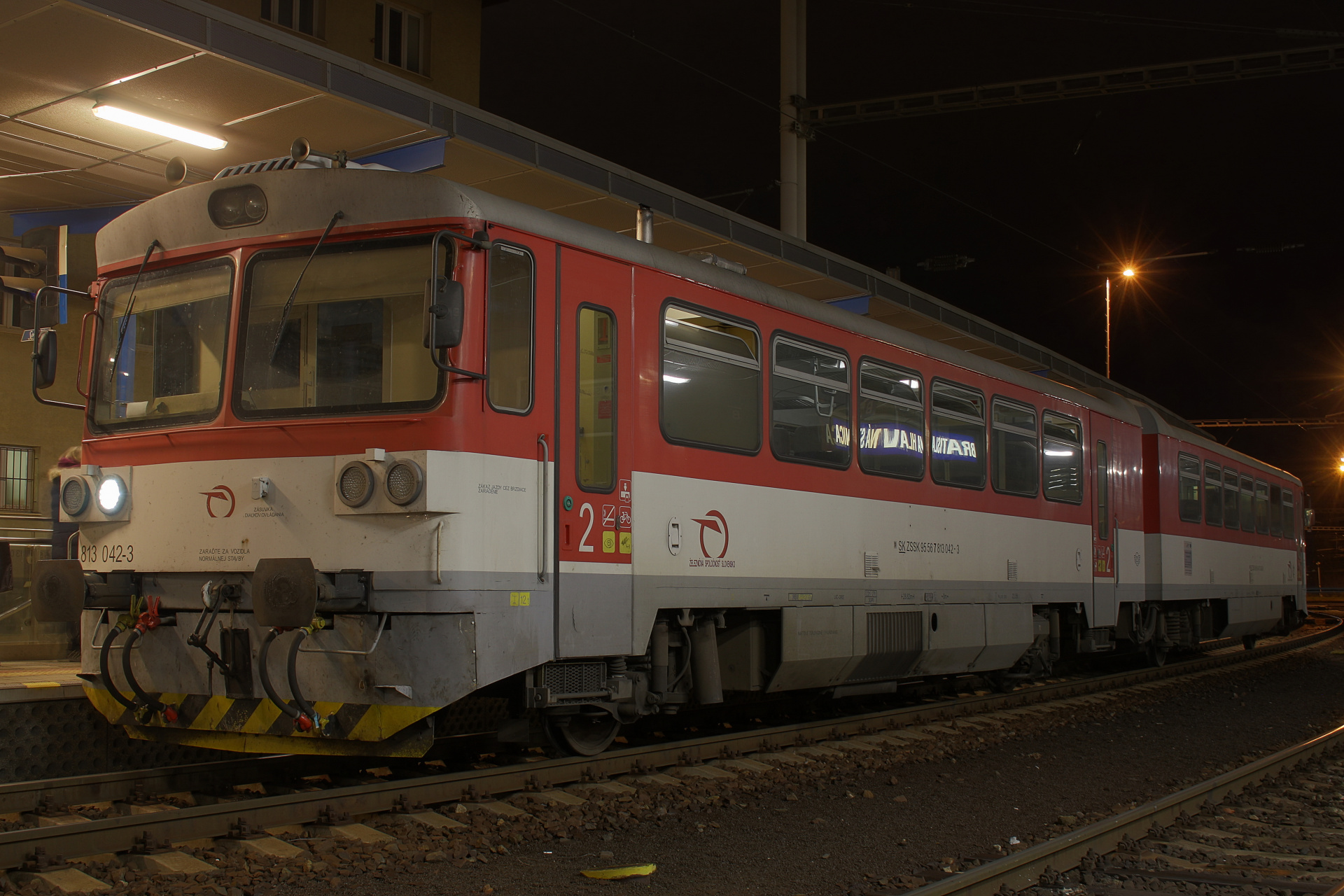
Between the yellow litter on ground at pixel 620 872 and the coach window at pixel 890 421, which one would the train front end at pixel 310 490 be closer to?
the yellow litter on ground at pixel 620 872

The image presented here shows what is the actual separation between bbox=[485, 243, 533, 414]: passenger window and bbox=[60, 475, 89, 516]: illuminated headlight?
2666 mm

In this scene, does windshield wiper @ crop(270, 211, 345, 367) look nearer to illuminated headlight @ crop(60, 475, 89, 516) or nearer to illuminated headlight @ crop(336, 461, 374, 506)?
illuminated headlight @ crop(336, 461, 374, 506)

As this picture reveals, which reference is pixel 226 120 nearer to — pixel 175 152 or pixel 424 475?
pixel 175 152

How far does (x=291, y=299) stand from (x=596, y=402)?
5.99 feet

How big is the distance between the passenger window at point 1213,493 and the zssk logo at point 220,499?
15238 mm

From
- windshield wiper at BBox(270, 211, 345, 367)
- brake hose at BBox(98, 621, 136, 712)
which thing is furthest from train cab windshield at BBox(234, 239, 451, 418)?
brake hose at BBox(98, 621, 136, 712)

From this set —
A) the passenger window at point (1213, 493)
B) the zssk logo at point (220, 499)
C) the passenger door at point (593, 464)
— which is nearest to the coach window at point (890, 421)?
the passenger door at point (593, 464)

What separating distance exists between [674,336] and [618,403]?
0.80 m

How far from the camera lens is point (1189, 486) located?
17219 millimetres

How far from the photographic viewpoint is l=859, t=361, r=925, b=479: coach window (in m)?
9.83

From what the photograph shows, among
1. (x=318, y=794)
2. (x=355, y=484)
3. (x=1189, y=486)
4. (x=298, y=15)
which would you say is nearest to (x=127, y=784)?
(x=318, y=794)

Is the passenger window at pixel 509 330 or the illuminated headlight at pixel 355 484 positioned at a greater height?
the passenger window at pixel 509 330

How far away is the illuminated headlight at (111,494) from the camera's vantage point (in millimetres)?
6961

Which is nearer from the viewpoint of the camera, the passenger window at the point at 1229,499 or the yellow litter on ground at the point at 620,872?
the yellow litter on ground at the point at 620,872
